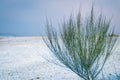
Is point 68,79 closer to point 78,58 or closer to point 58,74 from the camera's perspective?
point 58,74

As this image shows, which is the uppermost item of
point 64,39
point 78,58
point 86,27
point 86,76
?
point 86,27

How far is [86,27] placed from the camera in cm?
643

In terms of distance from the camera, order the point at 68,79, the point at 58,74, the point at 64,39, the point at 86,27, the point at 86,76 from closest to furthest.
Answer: the point at 86,27, the point at 64,39, the point at 86,76, the point at 68,79, the point at 58,74

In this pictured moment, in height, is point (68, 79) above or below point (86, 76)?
below

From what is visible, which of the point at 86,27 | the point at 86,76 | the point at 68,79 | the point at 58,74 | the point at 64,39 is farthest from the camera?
the point at 58,74

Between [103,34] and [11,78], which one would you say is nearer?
[103,34]

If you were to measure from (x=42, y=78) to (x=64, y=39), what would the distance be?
6.29m

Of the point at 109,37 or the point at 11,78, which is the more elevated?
the point at 109,37

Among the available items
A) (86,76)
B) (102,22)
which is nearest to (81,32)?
(102,22)

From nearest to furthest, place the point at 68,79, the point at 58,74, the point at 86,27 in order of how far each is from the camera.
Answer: the point at 86,27
the point at 68,79
the point at 58,74

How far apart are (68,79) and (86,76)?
505 centimetres

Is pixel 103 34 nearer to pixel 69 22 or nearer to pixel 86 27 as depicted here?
pixel 86 27

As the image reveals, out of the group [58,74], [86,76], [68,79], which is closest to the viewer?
[86,76]

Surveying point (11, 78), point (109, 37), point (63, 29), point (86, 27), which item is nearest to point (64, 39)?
point (63, 29)
